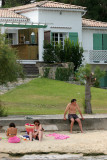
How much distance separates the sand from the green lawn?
4.47 metres

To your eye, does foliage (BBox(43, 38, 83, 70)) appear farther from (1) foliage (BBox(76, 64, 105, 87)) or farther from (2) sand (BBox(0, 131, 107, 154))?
(2) sand (BBox(0, 131, 107, 154))

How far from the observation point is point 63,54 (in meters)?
33.0

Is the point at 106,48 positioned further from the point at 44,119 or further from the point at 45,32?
the point at 44,119

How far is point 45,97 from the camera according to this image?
25328 mm

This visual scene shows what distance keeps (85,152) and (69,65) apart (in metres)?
17.7

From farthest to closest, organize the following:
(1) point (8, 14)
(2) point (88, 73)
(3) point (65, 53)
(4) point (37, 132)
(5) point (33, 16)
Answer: (1) point (8, 14) < (5) point (33, 16) < (3) point (65, 53) < (2) point (88, 73) < (4) point (37, 132)

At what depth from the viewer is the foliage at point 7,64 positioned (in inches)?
684

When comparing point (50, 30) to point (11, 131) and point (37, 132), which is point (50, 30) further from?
point (11, 131)

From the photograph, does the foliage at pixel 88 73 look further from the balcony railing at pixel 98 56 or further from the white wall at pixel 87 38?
the white wall at pixel 87 38

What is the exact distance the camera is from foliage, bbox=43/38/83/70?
32.8 meters

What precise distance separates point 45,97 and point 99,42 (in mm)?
13021

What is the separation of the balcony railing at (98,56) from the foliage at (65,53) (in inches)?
94.7

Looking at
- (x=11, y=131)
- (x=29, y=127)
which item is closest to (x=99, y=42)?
(x=29, y=127)

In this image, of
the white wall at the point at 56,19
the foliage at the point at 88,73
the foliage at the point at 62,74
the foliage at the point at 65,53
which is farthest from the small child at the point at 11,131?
the white wall at the point at 56,19
